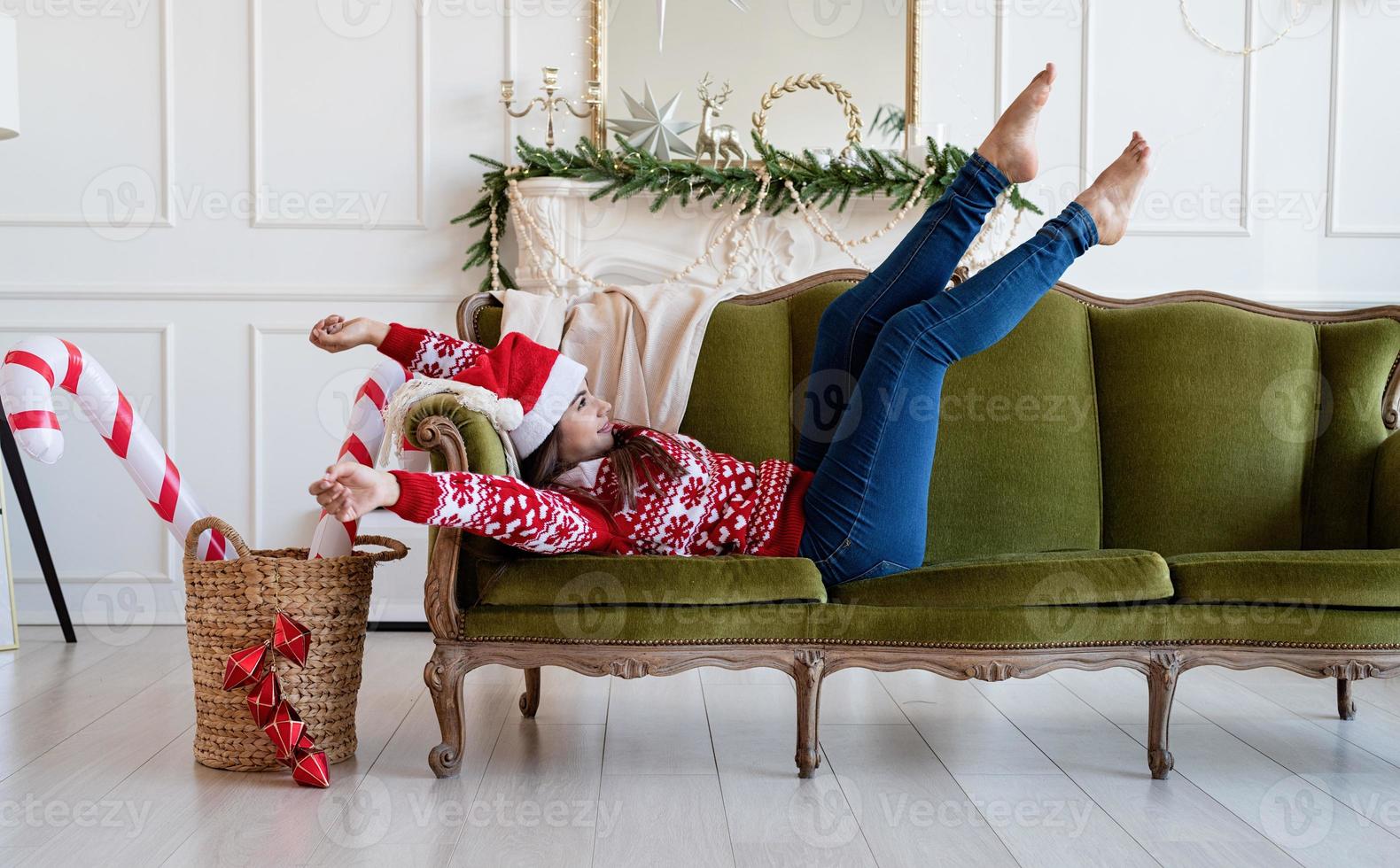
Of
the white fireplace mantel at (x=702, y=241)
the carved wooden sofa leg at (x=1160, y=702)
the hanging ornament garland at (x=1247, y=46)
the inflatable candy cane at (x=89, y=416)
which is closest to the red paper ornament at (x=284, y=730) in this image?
the inflatable candy cane at (x=89, y=416)

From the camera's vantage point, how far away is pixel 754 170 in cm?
334

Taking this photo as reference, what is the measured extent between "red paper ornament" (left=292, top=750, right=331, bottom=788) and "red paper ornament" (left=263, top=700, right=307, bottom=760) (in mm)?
33

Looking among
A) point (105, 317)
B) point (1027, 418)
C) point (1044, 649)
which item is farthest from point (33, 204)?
point (1044, 649)

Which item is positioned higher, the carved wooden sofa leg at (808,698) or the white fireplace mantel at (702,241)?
the white fireplace mantel at (702,241)

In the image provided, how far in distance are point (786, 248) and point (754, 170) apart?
0.26 metres

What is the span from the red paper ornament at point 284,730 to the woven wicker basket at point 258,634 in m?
0.02

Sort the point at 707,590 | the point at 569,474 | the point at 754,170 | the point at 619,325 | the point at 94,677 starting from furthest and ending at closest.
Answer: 1. the point at 754,170
2. the point at 94,677
3. the point at 619,325
4. the point at 569,474
5. the point at 707,590

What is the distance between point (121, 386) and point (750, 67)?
2.15 m

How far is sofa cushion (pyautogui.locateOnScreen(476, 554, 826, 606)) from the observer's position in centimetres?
186

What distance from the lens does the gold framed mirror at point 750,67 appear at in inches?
136

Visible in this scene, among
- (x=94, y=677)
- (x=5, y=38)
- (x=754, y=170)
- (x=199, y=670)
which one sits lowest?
(x=94, y=677)

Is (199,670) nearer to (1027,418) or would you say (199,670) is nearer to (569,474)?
(569,474)

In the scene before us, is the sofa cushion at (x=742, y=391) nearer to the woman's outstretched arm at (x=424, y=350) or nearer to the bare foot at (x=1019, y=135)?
the woman's outstretched arm at (x=424, y=350)

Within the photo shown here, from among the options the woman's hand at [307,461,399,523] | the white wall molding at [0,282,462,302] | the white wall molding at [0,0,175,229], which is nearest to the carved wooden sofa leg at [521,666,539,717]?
the woman's hand at [307,461,399,523]
